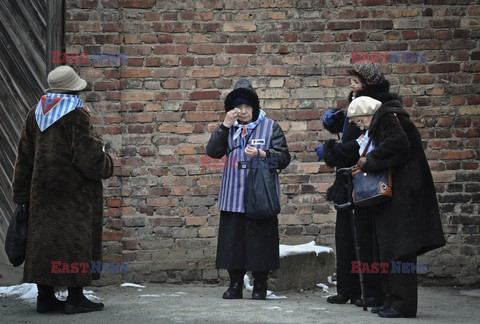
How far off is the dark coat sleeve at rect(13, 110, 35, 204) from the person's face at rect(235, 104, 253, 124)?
5.44 ft

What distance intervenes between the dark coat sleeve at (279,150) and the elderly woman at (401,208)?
0.99 metres

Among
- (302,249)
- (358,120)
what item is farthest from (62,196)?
(302,249)

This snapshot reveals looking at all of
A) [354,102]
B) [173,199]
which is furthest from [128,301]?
[354,102]

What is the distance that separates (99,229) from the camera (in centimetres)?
619

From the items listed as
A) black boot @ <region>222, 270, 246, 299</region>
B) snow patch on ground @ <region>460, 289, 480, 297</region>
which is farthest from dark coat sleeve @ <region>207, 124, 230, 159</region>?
snow patch on ground @ <region>460, 289, 480, 297</region>

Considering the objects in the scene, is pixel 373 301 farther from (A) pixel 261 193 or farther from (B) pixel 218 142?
(B) pixel 218 142

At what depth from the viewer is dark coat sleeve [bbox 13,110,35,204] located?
605cm

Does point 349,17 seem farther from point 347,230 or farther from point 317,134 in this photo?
point 347,230

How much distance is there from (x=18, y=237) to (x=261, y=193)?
1846 mm

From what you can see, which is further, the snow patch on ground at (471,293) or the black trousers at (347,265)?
the snow patch on ground at (471,293)

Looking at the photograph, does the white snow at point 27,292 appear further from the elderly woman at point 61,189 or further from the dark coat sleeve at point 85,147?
the dark coat sleeve at point 85,147

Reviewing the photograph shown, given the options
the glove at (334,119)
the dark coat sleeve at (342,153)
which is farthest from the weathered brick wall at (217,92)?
the dark coat sleeve at (342,153)

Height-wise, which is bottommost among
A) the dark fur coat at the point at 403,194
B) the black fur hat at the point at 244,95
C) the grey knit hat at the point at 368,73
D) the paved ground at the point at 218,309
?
the paved ground at the point at 218,309

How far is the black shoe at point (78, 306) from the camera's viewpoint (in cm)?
597
